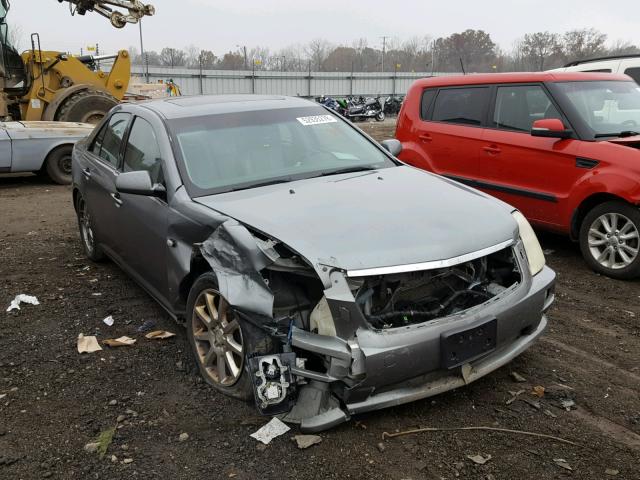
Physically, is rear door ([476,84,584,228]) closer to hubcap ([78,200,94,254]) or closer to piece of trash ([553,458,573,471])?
piece of trash ([553,458,573,471])

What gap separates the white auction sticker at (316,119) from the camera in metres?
4.38

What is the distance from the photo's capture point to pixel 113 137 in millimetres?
4887

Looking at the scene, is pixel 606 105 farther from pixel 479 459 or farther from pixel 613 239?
pixel 479 459

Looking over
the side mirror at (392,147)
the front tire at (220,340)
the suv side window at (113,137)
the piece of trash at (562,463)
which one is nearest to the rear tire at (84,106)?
the suv side window at (113,137)

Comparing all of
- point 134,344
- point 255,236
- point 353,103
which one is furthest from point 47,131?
point 353,103

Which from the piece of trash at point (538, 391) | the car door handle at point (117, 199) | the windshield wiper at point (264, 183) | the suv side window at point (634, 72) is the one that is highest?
the suv side window at point (634, 72)

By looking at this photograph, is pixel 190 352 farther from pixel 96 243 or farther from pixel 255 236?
pixel 96 243

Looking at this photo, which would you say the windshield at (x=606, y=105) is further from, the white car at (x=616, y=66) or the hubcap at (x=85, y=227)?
the hubcap at (x=85, y=227)

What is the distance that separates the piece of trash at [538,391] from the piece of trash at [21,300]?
383 cm

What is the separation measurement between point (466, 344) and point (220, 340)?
4.33ft

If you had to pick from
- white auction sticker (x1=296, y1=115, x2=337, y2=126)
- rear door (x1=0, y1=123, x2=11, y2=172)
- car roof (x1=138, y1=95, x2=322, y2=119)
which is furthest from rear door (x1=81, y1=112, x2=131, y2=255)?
rear door (x1=0, y1=123, x2=11, y2=172)

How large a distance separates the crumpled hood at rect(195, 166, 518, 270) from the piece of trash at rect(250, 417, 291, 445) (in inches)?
34.8

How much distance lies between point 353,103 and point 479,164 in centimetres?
2306

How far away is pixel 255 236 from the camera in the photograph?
121 inches
